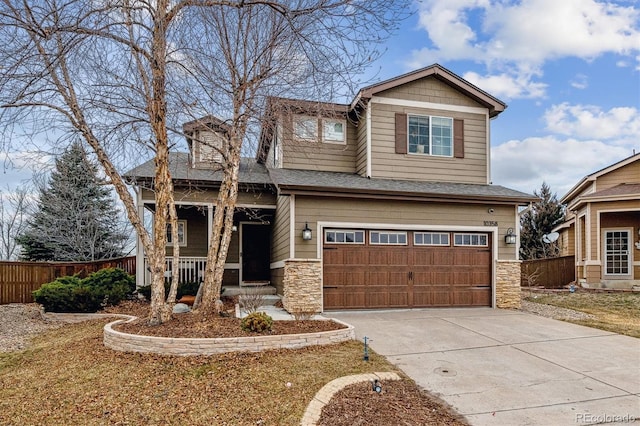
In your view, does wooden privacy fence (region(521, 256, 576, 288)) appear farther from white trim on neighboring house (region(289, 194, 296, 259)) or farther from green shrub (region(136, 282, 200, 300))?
green shrub (region(136, 282, 200, 300))

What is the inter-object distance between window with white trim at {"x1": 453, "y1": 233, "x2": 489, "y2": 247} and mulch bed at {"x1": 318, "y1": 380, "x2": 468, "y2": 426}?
6362 millimetres

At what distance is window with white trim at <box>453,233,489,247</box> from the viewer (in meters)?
10.8

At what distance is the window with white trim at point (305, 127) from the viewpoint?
9807 mm

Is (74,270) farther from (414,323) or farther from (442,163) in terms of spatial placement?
(442,163)

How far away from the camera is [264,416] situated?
4.32 metres

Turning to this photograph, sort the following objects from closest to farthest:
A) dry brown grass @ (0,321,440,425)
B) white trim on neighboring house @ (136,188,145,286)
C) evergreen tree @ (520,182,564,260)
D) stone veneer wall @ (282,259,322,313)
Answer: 1. dry brown grass @ (0,321,440,425)
2. stone veneer wall @ (282,259,322,313)
3. white trim on neighboring house @ (136,188,145,286)
4. evergreen tree @ (520,182,564,260)

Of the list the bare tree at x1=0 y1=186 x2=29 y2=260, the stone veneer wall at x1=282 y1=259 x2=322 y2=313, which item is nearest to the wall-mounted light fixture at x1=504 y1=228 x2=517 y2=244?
the stone veneer wall at x1=282 y1=259 x2=322 y2=313

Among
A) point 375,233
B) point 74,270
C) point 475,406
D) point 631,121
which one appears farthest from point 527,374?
point 74,270

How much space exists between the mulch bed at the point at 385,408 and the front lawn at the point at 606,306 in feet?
18.4

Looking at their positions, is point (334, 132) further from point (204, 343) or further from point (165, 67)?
point (204, 343)

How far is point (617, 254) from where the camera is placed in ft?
51.5

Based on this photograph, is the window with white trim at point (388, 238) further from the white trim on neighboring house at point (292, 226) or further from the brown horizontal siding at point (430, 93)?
the brown horizontal siding at point (430, 93)

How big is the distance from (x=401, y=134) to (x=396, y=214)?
271 cm

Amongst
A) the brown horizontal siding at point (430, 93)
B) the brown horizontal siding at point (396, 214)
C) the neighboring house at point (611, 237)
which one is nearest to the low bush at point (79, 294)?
the brown horizontal siding at point (396, 214)
